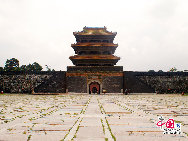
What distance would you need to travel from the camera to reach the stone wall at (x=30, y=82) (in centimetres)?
2580

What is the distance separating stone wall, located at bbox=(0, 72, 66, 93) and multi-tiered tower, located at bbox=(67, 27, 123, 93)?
1.83 metres

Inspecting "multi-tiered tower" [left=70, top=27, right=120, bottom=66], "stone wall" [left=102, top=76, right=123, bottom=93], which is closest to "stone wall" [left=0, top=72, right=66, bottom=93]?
"multi-tiered tower" [left=70, top=27, right=120, bottom=66]

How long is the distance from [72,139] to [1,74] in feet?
95.2

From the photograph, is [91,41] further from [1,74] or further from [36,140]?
[36,140]

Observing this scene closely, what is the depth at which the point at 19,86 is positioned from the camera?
88.4 feet

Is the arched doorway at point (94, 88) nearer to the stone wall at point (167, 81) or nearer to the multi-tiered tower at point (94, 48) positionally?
the multi-tiered tower at point (94, 48)

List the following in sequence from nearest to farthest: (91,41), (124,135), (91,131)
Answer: (124,135) → (91,131) → (91,41)

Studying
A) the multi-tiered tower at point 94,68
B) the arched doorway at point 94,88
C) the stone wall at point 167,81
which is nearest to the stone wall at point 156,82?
the stone wall at point 167,81

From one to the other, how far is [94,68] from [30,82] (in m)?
9.30

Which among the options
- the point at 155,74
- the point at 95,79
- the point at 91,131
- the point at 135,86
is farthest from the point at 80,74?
the point at 91,131

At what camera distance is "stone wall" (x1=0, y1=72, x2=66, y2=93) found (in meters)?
25.8

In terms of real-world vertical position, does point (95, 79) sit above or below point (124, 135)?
above

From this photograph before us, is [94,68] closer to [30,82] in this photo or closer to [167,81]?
[30,82]

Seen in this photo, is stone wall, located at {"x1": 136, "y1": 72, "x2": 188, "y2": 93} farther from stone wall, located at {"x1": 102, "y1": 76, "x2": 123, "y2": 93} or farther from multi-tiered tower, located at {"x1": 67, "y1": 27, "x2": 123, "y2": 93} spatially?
multi-tiered tower, located at {"x1": 67, "y1": 27, "x2": 123, "y2": 93}
